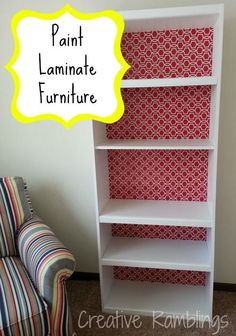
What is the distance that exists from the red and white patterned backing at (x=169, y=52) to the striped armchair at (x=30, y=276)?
107cm

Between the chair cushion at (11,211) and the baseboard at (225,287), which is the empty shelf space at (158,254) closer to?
the baseboard at (225,287)

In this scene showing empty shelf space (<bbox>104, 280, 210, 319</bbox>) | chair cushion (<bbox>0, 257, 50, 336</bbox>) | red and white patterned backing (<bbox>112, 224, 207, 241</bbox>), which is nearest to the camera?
chair cushion (<bbox>0, 257, 50, 336</bbox>)

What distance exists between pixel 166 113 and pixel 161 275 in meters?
1.09

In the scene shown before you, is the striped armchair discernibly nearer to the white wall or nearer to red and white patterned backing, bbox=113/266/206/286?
the white wall

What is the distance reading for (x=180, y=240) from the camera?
2137mm

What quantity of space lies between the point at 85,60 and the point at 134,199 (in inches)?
35.8

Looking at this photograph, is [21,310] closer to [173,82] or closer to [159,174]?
[159,174]

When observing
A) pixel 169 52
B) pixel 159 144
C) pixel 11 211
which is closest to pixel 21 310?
pixel 11 211

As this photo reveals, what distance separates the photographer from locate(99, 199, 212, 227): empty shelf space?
1.81 meters

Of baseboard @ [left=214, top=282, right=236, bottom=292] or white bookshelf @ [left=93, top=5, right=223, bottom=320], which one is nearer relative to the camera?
white bookshelf @ [left=93, top=5, right=223, bottom=320]

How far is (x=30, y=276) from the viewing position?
1.68m

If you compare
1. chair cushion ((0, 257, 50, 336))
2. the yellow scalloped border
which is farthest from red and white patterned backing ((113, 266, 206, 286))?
the yellow scalloped border

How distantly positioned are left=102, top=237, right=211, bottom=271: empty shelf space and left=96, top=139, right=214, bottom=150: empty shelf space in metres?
0.66

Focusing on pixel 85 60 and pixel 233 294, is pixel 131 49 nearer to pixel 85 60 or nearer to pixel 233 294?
pixel 85 60
